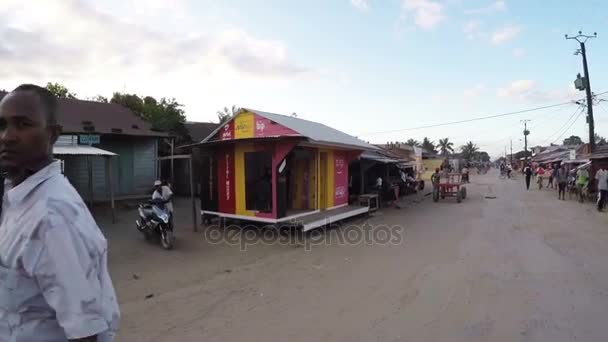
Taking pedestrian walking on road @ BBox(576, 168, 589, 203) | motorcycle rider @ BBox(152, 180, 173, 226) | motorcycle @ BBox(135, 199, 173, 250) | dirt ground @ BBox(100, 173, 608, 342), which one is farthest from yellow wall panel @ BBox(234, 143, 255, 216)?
pedestrian walking on road @ BBox(576, 168, 589, 203)

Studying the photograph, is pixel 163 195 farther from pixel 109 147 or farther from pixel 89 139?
pixel 109 147

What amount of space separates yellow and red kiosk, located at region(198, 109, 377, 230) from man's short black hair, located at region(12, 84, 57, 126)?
7.67 m

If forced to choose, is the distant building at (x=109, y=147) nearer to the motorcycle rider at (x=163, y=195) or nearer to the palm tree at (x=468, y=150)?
the motorcycle rider at (x=163, y=195)

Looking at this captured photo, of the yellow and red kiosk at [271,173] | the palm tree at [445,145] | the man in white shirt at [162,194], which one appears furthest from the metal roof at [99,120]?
the palm tree at [445,145]

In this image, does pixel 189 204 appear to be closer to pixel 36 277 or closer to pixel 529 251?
pixel 529 251

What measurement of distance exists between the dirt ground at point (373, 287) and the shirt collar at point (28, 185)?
316 centimetres

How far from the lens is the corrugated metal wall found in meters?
14.8

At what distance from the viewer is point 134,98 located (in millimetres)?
26000

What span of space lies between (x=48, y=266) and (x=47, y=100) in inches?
27.2

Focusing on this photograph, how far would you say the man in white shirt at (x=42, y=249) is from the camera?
1.31 metres

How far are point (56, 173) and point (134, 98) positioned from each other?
27163 millimetres

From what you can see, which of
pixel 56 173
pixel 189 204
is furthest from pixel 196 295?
pixel 189 204

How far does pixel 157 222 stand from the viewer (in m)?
8.66

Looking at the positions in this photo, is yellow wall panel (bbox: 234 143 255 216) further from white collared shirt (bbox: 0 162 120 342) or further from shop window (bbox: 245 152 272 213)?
white collared shirt (bbox: 0 162 120 342)
